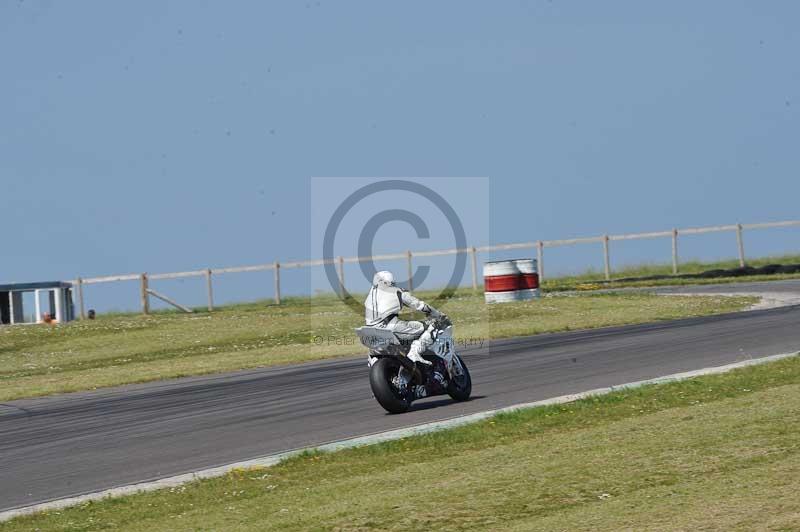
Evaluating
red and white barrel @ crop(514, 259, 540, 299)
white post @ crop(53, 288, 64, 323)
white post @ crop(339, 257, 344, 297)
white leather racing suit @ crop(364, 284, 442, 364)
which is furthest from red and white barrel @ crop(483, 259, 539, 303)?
white leather racing suit @ crop(364, 284, 442, 364)

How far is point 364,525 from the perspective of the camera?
7836mm

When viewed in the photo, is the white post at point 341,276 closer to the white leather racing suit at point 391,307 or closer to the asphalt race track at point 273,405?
the asphalt race track at point 273,405

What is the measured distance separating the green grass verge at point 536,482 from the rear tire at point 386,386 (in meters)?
1.91

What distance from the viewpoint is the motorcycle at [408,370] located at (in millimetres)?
13953

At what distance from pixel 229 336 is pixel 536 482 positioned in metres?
24.1

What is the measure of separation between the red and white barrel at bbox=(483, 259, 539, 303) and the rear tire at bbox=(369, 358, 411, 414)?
19341 millimetres

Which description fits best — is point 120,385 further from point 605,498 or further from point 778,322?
point 605,498

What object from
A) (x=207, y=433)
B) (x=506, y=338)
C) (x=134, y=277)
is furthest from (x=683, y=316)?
(x=134, y=277)

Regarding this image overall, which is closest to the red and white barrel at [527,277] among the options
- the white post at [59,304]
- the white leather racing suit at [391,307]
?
the white post at [59,304]

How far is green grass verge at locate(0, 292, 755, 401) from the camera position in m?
25.0

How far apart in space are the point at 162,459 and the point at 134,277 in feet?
117

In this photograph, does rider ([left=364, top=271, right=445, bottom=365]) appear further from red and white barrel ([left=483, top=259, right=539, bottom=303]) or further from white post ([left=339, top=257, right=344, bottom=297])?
white post ([left=339, top=257, right=344, bottom=297])

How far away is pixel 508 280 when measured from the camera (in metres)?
33.4

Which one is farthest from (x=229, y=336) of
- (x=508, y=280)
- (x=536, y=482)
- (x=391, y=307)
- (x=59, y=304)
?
(x=536, y=482)
